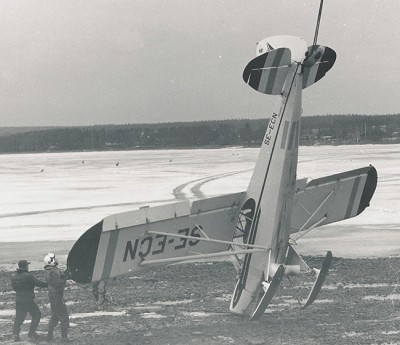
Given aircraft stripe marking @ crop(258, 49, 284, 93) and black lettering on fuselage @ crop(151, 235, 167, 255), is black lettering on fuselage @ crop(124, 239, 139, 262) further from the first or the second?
aircraft stripe marking @ crop(258, 49, 284, 93)

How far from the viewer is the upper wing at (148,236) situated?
313 inches

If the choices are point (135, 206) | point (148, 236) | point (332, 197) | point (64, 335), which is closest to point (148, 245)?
point (148, 236)

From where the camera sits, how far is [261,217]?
930 cm

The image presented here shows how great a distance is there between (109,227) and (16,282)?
7.67ft

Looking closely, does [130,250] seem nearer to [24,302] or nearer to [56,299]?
[56,299]

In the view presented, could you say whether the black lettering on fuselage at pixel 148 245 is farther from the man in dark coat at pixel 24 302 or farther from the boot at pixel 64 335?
the man in dark coat at pixel 24 302

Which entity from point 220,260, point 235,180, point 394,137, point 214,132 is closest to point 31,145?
point 214,132

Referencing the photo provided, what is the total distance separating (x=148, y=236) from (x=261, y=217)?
1.82m

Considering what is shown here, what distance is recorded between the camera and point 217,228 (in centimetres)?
918

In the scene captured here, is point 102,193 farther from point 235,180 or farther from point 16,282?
point 16,282

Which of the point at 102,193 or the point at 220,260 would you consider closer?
the point at 220,260

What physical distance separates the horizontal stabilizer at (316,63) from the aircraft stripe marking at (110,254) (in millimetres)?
3331

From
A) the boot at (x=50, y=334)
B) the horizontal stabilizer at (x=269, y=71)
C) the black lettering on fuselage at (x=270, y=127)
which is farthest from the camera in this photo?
the black lettering on fuselage at (x=270, y=127)

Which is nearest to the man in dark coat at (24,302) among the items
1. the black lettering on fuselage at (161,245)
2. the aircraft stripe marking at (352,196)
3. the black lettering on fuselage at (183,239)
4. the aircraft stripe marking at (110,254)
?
the aircraft stripe marking at (110,254)
